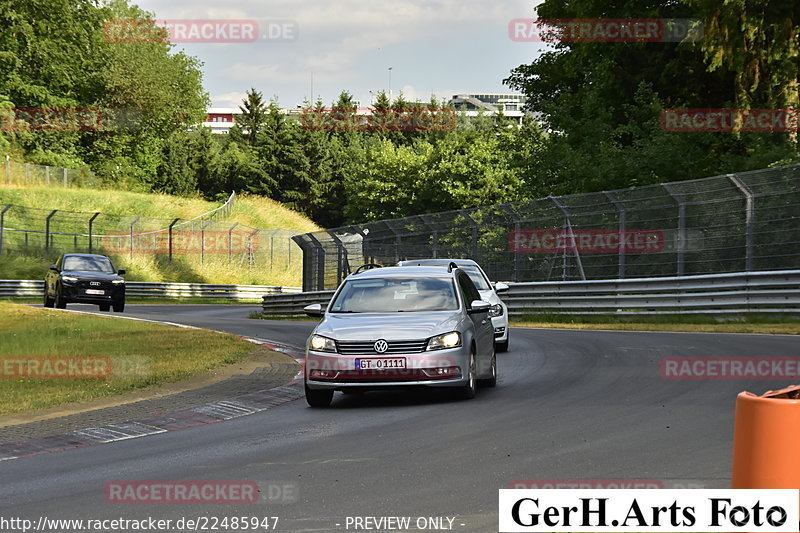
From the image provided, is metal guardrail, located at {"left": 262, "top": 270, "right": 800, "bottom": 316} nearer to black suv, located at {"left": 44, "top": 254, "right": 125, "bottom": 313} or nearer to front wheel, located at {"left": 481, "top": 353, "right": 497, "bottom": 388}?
front wheel, located at {"left": 481, "top": 353, "right": 497, "bottom": 388}

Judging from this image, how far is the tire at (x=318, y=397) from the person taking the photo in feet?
40.5

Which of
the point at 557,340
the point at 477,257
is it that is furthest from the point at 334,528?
the point at 477,257

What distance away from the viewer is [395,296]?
13.3 m

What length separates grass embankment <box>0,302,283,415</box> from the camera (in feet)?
44.3

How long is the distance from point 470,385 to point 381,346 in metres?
1.16

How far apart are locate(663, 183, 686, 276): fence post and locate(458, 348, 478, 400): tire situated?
43.4 ft

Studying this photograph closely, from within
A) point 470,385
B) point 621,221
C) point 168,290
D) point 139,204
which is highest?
point 139,204

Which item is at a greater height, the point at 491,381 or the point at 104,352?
the point at 491,381

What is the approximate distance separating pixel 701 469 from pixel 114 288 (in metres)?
27.6

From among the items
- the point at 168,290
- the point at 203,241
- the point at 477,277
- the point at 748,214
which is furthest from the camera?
the point at 203,241

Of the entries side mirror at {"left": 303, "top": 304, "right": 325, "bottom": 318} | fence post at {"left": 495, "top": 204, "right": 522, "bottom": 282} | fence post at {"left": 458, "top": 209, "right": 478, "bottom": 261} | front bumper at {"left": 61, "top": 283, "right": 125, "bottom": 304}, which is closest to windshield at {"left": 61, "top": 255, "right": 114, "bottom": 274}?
front bumper at {"left": 61, "top": 283, "right": 125, "bottom": 304}

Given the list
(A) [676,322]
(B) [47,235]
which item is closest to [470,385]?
(A) [676,322]

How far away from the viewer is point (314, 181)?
95375 millimetres

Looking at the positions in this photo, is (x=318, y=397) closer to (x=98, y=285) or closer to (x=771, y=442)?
(x=771, y=442)
